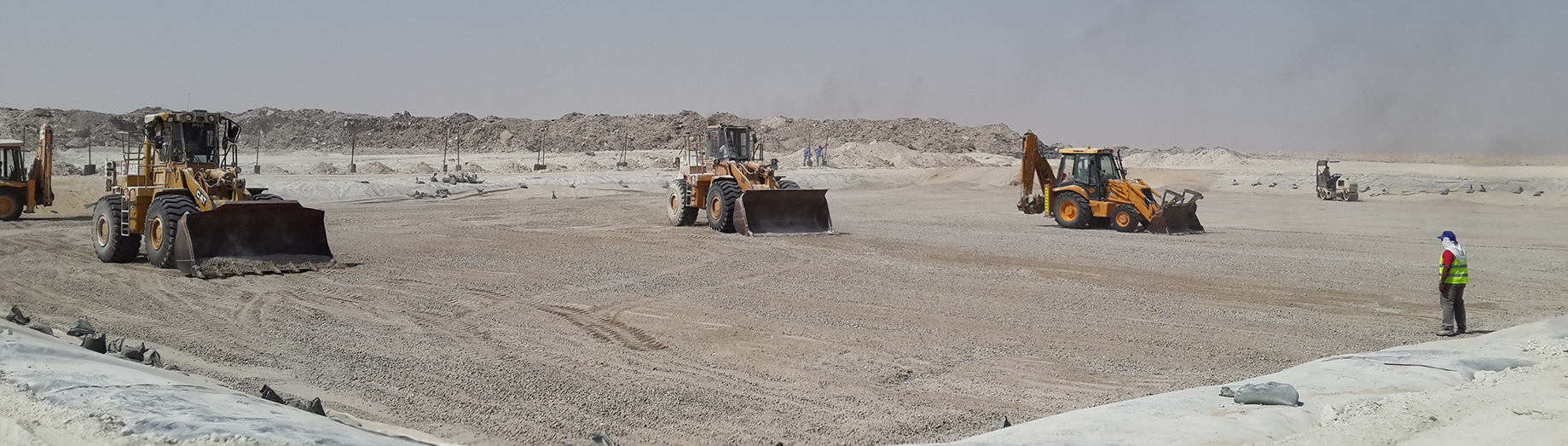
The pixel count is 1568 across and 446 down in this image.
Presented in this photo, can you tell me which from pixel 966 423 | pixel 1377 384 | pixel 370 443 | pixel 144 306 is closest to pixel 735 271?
pixel 144 306

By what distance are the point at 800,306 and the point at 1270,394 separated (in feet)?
19.6

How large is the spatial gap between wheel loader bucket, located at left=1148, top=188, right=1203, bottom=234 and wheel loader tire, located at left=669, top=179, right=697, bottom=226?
9512 millimetres

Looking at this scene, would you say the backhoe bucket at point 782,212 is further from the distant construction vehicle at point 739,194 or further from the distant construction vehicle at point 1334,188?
the distant construction vehicle at point 1334,188

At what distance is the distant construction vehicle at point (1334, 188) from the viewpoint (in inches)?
1438

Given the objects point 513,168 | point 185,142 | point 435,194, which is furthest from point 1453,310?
point 513,168

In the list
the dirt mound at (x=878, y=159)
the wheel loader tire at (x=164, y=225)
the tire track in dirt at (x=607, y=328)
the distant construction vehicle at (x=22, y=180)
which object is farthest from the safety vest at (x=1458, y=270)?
the dirt mound at (x=878, y=159)

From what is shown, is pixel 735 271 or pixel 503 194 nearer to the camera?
pixel 735 271

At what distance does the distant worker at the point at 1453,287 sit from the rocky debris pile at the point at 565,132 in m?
64.5

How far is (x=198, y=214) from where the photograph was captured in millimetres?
13148

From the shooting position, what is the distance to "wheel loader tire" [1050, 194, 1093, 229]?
2300 centimetres

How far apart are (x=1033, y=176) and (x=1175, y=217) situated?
3.71 meters

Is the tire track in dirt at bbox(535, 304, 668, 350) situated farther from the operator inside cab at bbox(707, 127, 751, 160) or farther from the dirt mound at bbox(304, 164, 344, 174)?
the dirt mound at bbox(304, 164, 344, 174)

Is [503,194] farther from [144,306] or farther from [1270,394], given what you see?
[1270,394]

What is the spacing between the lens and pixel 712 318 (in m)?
10.8
